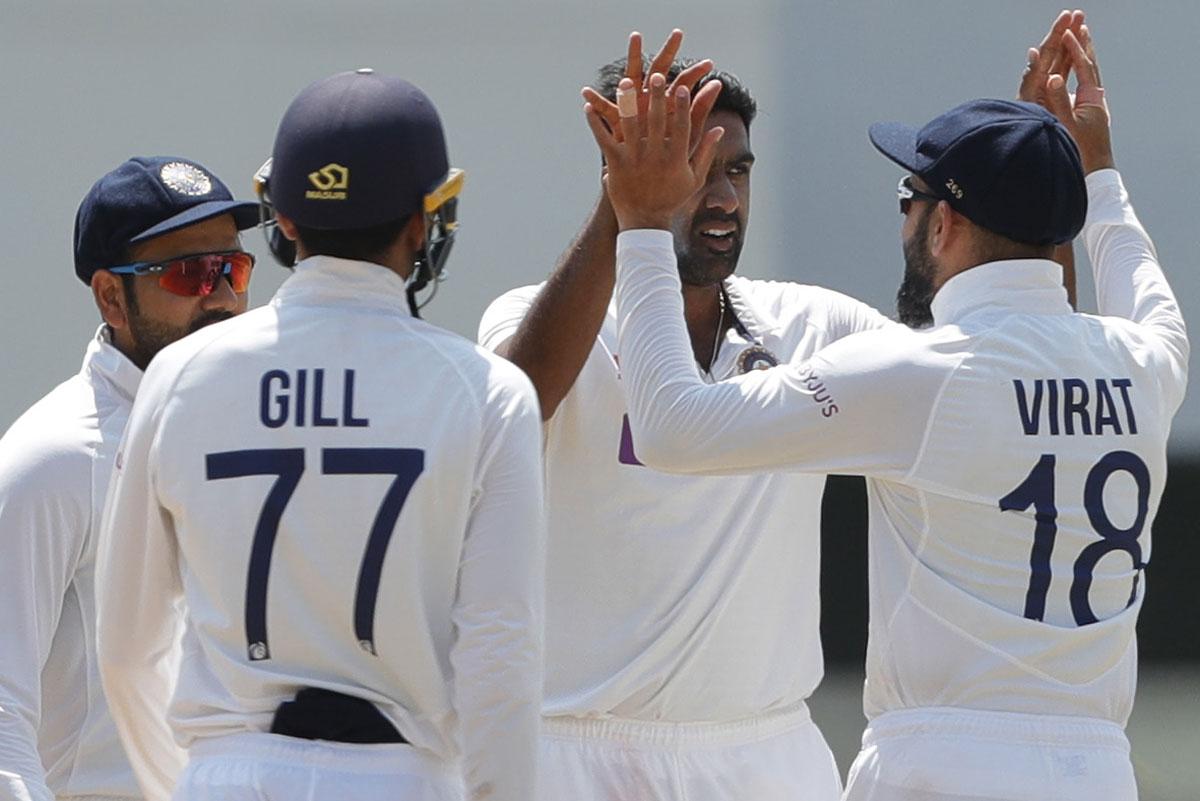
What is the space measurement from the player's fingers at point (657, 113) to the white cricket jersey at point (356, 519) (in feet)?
1.89

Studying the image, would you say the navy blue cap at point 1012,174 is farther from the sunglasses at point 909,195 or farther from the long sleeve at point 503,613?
the long sleeve at point 503,613

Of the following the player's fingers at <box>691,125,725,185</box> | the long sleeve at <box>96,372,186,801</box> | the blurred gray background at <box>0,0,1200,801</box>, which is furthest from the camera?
the blurred gray background at <box>0,0,1200,801</box>

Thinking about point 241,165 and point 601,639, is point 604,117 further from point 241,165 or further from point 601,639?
point 241,165

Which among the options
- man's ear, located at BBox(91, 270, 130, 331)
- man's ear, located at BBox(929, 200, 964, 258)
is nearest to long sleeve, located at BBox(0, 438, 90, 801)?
man's ear, located at BBox(91, 270, 130, 331)

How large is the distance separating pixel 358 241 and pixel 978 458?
2.91 ft

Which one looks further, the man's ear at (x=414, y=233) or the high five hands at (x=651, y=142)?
the high five hands at (x=651, y=142)

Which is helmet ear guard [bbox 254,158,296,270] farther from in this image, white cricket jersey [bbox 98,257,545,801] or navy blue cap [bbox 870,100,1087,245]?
navy blue cap [bbox 870,100,1087,245]

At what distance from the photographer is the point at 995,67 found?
5.82m

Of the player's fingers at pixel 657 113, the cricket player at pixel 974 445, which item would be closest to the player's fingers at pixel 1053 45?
the cricket player at pixel 974 445

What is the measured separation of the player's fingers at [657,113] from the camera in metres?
2.76

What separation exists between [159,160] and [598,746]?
124 cm

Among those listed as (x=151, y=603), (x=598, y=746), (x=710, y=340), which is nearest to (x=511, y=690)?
(x=151, y=603)

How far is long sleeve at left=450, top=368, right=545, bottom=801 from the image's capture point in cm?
221

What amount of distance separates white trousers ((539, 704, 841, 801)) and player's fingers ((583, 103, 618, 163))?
0.92 meters
